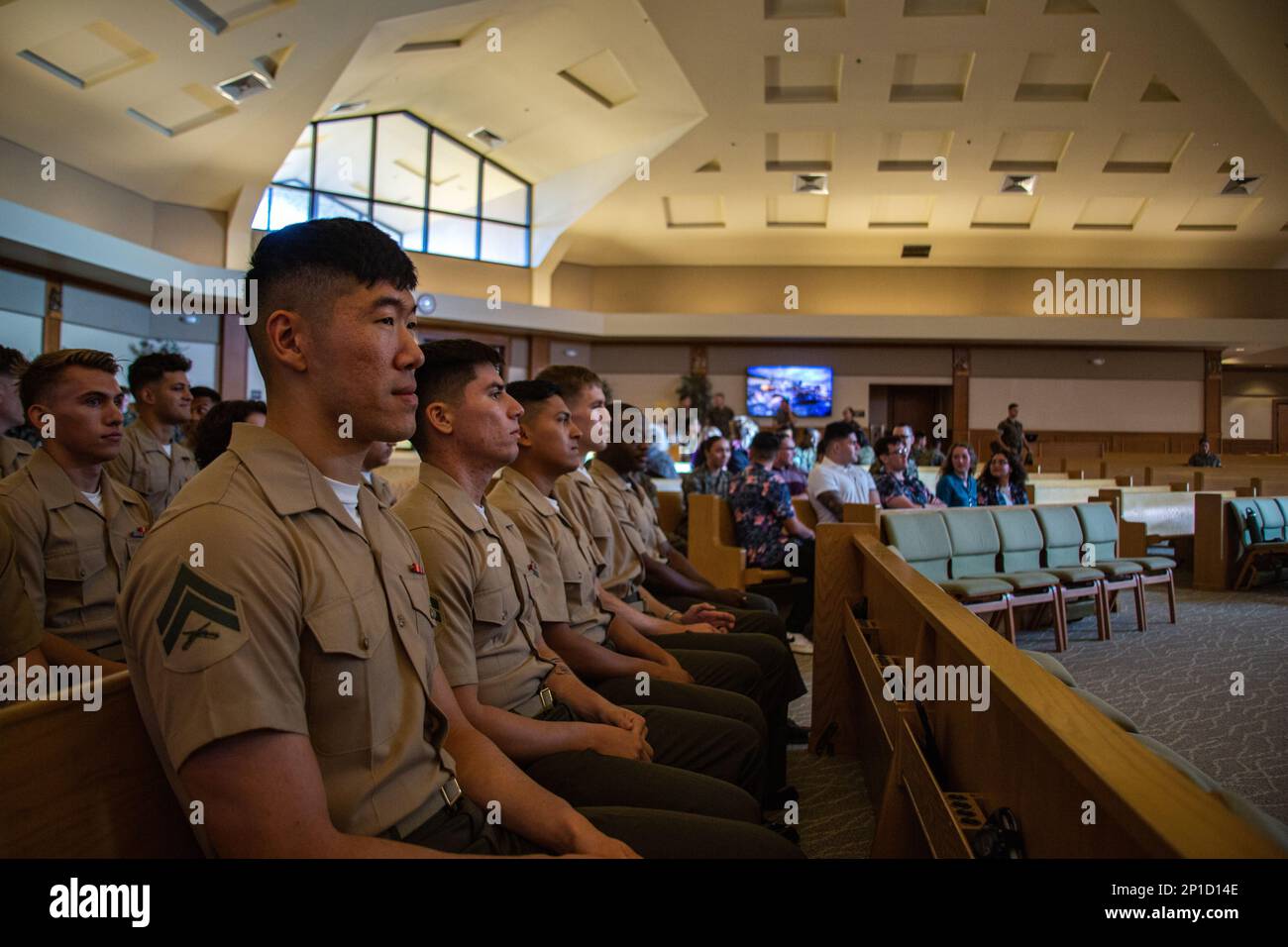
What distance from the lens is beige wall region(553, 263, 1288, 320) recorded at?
1522cm

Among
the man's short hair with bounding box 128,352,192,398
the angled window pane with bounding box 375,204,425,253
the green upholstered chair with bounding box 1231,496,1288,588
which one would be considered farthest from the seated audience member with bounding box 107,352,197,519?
the angled window pane with bounding box 375,204,425,253

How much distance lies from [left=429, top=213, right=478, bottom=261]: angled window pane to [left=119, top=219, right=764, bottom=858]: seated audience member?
13.1 meters

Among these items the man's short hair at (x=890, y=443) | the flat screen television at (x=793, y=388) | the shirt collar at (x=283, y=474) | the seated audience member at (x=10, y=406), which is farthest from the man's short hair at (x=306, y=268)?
the flat screen television at (x=793, y=388)

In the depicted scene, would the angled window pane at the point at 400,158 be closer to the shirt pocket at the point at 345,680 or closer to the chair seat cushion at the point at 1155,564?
the chair seat cushion at the point at 1155,564

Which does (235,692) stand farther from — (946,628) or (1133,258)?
(1133,258)

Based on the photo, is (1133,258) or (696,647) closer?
(696,647)

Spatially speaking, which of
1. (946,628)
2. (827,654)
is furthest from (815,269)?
(946,628)

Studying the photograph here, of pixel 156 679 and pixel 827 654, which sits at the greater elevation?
pixel 156 679

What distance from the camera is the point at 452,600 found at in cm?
162

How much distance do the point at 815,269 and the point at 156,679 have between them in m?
15.6

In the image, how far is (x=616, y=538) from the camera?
3242mm

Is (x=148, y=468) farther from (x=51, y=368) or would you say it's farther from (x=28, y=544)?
(x=28, y=544)

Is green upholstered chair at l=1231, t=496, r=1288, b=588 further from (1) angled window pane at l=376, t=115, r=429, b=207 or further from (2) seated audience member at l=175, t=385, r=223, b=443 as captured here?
(1) angled window pane at l=376, t=115, r=429, b=207
